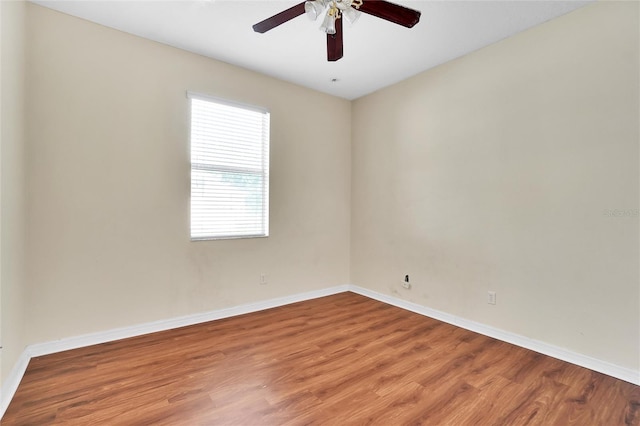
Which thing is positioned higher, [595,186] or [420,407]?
[595,186]

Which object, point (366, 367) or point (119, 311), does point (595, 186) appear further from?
point (119, 311)

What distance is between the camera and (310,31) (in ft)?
8.65

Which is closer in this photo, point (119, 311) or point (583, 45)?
point (583, 45)

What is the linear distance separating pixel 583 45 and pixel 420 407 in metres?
2.83

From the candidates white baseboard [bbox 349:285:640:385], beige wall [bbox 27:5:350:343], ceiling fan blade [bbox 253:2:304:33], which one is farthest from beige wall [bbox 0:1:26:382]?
white baseboard [bbox 349:285:640:385]

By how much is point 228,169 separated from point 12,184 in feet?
5.49

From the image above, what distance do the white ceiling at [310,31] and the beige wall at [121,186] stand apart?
0.22 m

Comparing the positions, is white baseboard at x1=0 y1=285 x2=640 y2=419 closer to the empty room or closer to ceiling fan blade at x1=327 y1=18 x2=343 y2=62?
the empty room

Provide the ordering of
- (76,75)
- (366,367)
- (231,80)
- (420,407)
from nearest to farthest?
(420,407)
(366,367)
(76,75)
(231,80)

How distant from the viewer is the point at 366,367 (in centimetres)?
223

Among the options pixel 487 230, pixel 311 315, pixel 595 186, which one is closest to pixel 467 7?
pixel 595 186

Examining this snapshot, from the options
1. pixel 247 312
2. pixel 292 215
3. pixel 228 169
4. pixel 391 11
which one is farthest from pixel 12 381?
pixel 391 11

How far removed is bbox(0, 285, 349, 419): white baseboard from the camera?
6.20ft

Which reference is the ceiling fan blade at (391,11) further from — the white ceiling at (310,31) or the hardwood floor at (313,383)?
the hardwood floor at (313,383)
